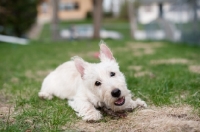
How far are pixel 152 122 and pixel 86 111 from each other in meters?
0.91

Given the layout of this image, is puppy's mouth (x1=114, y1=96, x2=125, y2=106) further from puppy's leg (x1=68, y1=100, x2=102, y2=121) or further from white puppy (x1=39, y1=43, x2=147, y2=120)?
puppy's leg (x1=68, y1=100, x2=102, y2=121)

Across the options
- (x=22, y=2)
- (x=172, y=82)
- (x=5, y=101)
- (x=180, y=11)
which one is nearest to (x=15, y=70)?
(x=5, y=101)

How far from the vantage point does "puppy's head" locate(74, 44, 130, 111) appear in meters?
4.06

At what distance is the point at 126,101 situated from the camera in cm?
443

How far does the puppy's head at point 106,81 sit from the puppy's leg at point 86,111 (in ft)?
0.52

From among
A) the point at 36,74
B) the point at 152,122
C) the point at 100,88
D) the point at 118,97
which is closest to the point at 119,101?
the point at 118,97

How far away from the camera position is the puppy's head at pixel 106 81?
160 inches

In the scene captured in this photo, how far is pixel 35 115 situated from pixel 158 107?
1.70 meters

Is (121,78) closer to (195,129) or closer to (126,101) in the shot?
(126,101)

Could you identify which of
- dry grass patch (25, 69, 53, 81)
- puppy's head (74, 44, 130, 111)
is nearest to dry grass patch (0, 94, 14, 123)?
puppy's head (74, 44, 130, 111)

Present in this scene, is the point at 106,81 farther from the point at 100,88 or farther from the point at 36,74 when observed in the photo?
the point at 36,74

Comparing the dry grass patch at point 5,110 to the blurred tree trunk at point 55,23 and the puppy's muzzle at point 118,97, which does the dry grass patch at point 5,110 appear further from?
the blurred tree trunk at point 55,23

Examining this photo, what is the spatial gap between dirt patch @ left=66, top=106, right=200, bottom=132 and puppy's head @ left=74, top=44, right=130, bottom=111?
25 centimetres

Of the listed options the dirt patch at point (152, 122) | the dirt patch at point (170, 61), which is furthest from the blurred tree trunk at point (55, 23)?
the dirt patch at point (152, 122)
